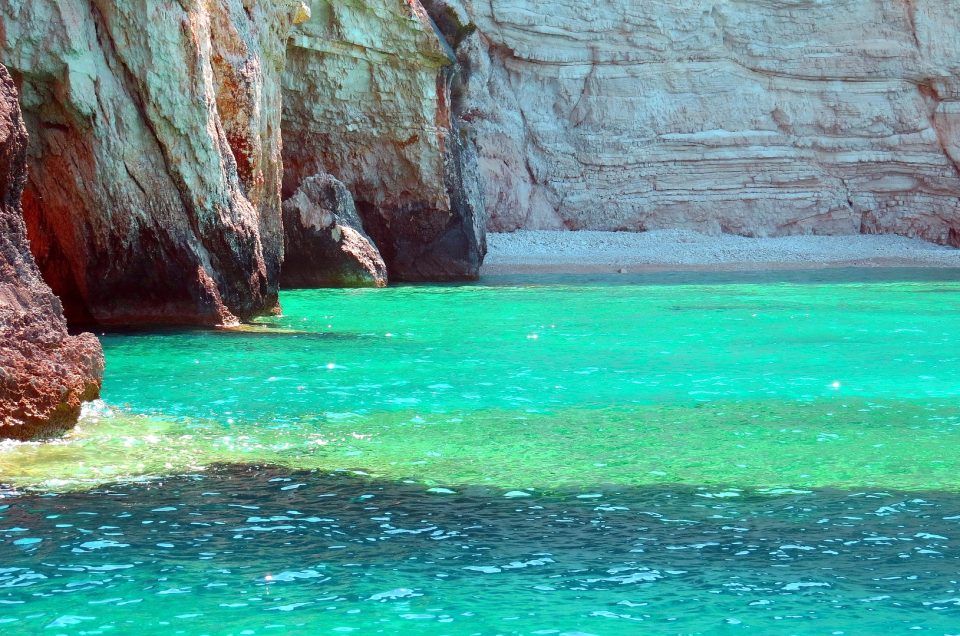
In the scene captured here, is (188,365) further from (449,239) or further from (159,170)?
(449,239)

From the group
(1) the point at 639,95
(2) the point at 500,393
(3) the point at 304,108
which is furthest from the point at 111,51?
(1) the point at 639,95

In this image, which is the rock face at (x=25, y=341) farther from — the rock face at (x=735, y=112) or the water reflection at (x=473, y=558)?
the rock face at (x=735, y=112)

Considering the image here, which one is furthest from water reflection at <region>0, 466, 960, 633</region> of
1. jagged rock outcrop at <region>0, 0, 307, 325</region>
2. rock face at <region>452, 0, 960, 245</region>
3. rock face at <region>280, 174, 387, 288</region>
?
rock face at <region>452, 0, 960, 245</region>

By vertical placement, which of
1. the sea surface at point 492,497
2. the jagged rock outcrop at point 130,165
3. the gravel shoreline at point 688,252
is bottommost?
the sea surface at point 492,497


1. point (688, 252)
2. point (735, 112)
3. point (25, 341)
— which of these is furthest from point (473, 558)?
point (735, 112)

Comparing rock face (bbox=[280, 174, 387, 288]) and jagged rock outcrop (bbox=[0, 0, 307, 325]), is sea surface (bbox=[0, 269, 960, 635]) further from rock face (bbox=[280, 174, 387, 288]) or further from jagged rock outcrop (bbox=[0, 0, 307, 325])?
rock face (bbox=[280, 174, 387, 288])

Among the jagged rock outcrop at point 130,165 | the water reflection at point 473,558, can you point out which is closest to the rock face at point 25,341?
the water reflection at point 473,558

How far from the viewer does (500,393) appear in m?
7.57

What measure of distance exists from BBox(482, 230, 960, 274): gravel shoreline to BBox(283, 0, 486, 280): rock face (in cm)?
221

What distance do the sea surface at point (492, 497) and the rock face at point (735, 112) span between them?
20552 millimetres

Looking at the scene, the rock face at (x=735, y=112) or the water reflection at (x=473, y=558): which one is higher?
the rock face at (x=735, y=112)

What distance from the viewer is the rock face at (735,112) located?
2975 cm

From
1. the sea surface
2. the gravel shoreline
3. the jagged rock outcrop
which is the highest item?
the jagged rock outcrop

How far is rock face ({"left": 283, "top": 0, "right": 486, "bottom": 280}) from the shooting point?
A: 2034cm
